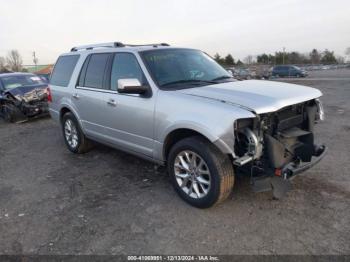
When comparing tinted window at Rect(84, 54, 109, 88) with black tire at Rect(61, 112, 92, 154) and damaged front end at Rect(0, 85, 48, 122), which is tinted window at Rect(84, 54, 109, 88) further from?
damaged front end at Rect(0, 85, 48, 122)

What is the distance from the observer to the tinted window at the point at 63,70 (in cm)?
594

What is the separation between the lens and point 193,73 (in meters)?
4.51

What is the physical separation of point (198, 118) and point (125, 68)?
1.67 meters

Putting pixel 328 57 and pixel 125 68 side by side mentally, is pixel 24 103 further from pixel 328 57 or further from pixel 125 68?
pixel 328 57

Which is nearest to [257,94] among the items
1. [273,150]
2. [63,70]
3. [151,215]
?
[273,150]

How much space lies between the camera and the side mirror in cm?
389

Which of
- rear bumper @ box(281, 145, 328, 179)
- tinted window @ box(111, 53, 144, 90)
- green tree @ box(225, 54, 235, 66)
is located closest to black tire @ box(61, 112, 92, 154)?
tinted window @ box(111, 53, 144, 90)

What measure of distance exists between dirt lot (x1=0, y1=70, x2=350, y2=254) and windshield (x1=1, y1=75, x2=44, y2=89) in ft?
22.0

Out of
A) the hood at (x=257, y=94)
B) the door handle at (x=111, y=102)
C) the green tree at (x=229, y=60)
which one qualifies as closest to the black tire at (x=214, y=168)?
the hood at (x=257, y=94)

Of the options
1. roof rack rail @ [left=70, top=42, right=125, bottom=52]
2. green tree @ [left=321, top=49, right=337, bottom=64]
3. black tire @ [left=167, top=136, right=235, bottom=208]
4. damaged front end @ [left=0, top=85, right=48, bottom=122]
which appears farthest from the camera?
green tree @ [left=321, top=49, right=337, bottom=64]

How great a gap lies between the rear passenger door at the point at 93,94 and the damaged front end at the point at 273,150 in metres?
2.36

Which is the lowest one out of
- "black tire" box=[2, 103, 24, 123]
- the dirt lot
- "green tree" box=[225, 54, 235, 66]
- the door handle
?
the dirt lot

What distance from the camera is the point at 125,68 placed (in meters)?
4.59

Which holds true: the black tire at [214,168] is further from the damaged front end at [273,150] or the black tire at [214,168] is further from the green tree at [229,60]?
the green tree at [229,60]
